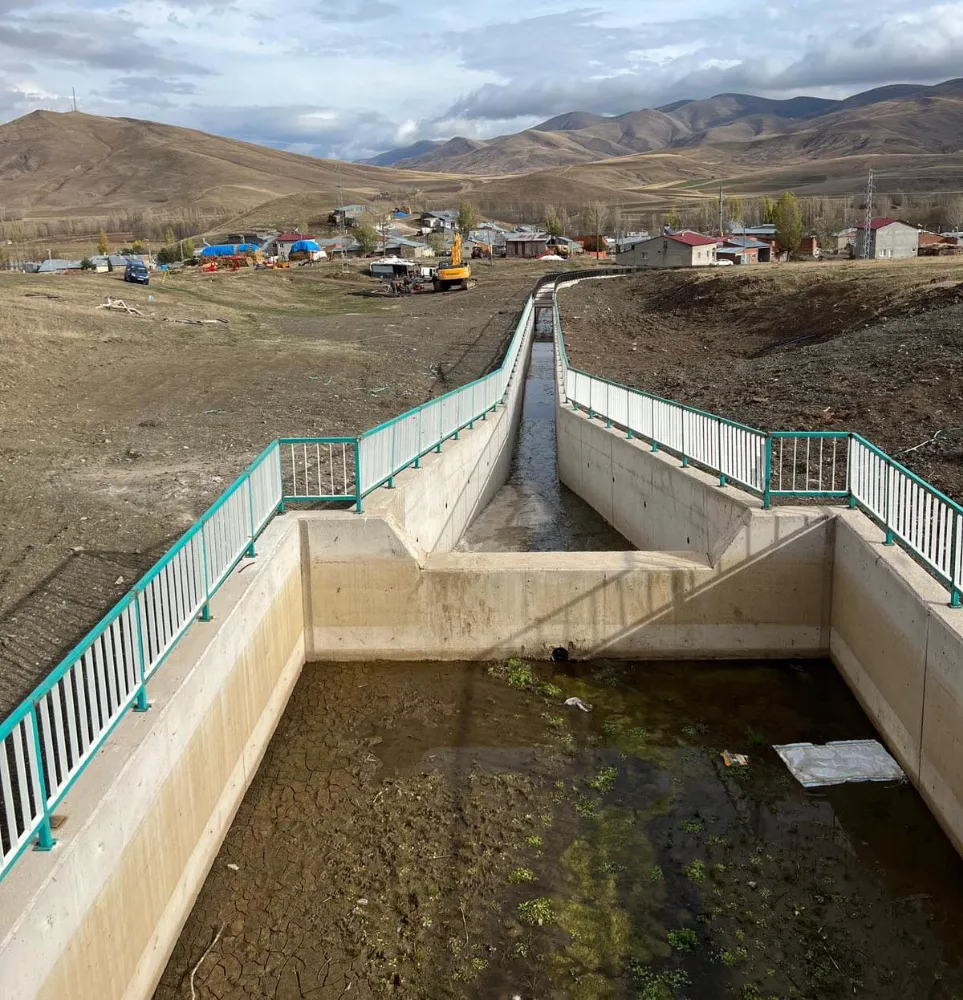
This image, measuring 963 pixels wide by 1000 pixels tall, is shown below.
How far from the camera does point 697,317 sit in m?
45.8

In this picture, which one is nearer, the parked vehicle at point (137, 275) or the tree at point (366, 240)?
the parked vehicle at point (137, 275)

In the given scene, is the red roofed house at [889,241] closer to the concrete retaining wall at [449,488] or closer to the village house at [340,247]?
Answer: the village house at [340,247]

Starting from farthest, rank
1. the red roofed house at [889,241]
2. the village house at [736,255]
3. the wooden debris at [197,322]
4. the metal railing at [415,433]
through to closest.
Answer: the village house at [736,255]
the red roofed house at [889,241]
the wooden debris at [197,322]
the metal railing at [415,433]

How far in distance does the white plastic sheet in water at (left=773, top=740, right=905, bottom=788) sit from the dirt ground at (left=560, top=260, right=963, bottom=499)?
562 centimetres

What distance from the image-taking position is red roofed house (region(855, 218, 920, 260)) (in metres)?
82.4

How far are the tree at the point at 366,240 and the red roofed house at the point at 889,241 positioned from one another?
56962 millimetres

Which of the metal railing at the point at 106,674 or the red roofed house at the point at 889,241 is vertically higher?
the red roofed house at the point at 889,241

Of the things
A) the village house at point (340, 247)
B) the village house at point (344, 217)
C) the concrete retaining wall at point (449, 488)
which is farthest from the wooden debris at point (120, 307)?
the village house at point (344, 217)

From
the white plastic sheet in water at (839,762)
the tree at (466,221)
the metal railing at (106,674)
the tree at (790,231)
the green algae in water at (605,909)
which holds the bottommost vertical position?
the green algae in water at (605,909)

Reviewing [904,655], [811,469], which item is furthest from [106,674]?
[811,469]

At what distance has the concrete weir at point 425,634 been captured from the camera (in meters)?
5.99

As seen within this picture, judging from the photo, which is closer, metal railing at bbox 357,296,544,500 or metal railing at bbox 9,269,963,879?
metal railing at bbox 9,269,963,879

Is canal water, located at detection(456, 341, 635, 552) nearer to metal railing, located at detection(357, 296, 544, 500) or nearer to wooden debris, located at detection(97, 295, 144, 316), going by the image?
metal railing, located at detection(357, 296, 544, 500)

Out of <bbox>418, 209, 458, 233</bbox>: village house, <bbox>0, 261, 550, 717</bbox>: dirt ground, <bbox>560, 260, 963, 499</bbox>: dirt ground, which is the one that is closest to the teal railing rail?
<bbox>0, 261, 550, 717</bbox>: dirt ground
